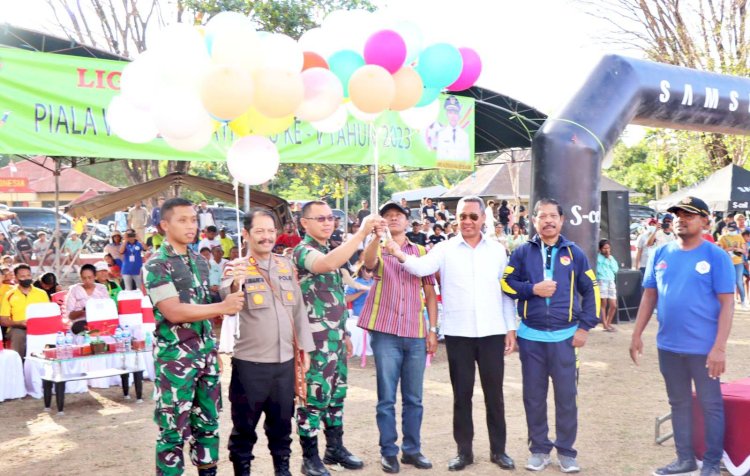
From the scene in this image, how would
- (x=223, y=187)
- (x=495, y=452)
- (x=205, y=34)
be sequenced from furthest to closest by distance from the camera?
(x=223, y=187), (x=495, y=452), (x=205, y=34)

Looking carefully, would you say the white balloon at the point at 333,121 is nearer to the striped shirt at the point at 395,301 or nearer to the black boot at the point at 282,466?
the striped shirt at the point at 395,301

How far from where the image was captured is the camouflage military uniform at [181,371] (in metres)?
3.73

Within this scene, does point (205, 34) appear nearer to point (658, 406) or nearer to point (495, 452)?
point (495, 452)

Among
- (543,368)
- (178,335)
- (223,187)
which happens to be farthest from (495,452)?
(223,187)

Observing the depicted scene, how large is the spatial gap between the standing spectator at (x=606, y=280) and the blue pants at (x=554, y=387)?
598cm

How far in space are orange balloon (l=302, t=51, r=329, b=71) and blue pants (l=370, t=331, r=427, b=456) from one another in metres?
1.79

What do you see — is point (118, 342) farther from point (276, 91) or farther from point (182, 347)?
point (276, 91)

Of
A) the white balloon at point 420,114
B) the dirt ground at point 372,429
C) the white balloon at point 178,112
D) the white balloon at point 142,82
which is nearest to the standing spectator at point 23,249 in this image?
the dirt ground at point 372,429

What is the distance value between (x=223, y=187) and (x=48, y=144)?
180 inches

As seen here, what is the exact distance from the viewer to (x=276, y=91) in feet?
14.0

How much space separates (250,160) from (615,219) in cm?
883

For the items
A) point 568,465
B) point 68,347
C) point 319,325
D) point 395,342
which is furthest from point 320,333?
point 68,347

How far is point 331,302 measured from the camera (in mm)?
4504

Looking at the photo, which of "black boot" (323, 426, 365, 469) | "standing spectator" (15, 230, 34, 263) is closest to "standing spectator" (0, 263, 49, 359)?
"black boot" (323, 426, 365, 469)
